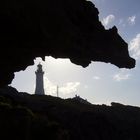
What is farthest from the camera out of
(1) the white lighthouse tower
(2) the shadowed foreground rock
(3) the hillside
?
(1) the white lighthouse tower

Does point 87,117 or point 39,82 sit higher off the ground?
point 39,82

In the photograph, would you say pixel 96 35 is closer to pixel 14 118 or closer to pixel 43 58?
pixel 43 58

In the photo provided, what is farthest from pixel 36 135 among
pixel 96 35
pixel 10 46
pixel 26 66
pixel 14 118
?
pixel 96 35

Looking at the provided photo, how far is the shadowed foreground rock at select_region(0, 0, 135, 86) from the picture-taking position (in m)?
12.6

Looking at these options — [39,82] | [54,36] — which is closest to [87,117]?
[54,36]

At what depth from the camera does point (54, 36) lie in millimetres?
13484

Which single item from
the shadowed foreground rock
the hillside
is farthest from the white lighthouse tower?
the shadowed foreground rock

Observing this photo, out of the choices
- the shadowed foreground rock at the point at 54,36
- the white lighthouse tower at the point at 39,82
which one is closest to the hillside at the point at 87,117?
the shadowed foreground rock at the point at 54,36

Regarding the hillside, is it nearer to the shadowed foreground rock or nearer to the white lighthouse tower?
the shadowed foreground rock

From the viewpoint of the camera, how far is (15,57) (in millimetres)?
15391

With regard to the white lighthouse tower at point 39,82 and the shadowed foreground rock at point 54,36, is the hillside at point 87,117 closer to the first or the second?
the shadowed foreground rock at point 54,36

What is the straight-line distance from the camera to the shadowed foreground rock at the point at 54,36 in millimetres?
12562

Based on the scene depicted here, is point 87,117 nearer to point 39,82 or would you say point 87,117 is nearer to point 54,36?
point 54,36

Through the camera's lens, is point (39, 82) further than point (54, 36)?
Yes
